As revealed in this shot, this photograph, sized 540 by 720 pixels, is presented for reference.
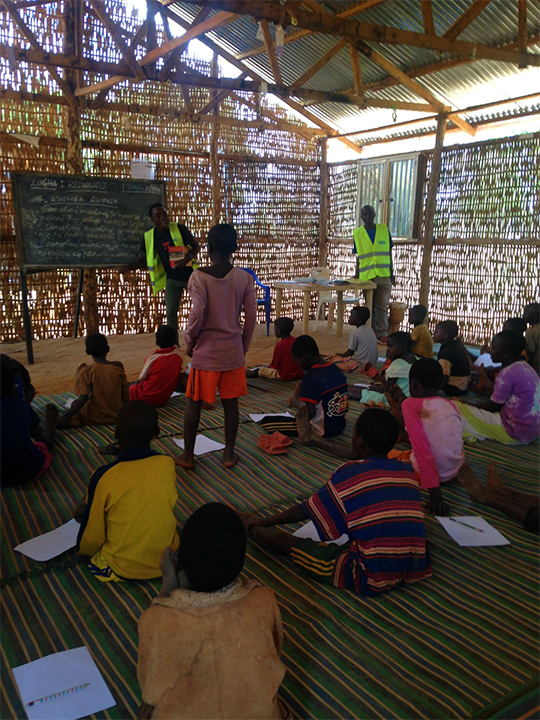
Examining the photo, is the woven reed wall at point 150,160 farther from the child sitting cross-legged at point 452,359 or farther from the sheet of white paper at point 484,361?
the child sitting cross-legged at point 452,359

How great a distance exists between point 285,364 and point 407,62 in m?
4.88

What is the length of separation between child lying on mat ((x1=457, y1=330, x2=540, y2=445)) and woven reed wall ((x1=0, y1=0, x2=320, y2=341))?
5548 millimetres

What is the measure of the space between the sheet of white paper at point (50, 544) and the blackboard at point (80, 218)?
4.45m

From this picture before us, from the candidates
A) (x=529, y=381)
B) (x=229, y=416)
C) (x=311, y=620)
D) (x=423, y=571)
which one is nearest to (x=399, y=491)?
(x=423, y=571)

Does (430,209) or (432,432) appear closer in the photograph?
(432,432)

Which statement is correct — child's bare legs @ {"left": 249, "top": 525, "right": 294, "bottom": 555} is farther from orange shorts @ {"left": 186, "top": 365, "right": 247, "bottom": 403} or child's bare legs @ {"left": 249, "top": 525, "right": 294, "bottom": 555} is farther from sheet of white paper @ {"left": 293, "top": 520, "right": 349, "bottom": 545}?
orange shorts @ {"left": 186, "top": 365, "right": 247, "bottom": 403}

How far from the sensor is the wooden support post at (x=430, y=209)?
7812 millimetres

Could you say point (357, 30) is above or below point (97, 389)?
above

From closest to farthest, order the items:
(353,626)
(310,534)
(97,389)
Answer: (353,626), (310,534), (97,389)

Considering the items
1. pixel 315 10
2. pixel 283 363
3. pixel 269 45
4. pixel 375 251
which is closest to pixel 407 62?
pixel 315 10

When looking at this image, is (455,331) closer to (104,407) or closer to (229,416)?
(229,416)

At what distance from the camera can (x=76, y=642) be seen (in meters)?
1.98

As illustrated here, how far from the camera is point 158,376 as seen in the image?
4.52m

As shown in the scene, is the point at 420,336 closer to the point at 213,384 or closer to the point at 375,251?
the point at 375,251
